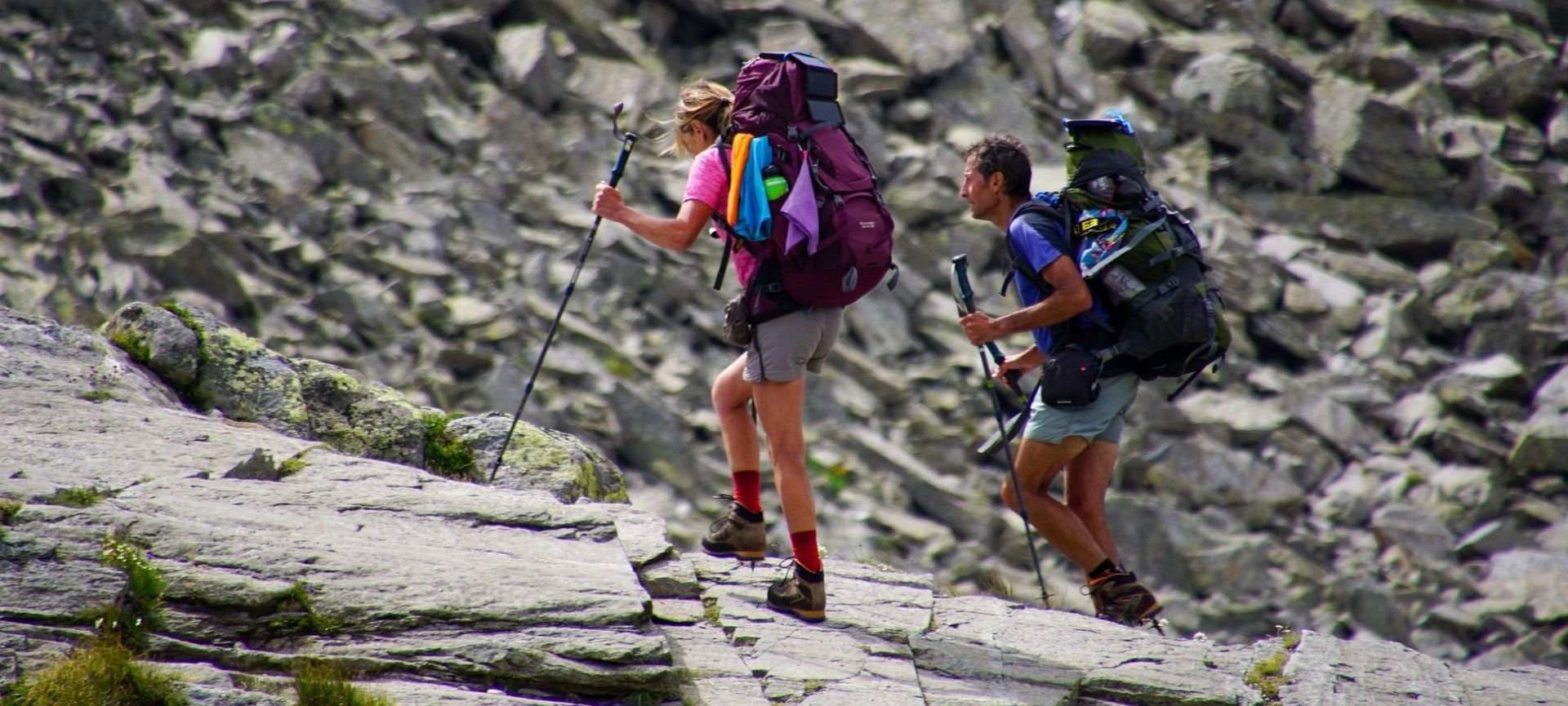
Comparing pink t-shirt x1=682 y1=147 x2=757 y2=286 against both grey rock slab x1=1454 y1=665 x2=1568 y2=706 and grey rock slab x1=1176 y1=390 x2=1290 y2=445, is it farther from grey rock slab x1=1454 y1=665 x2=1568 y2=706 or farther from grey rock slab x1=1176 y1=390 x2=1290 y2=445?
grey rock slab x1=1176 y1=390 x2=1290 y2=445

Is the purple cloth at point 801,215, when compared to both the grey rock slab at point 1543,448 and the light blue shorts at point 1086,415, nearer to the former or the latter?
the light blue shorts at point 1086,415

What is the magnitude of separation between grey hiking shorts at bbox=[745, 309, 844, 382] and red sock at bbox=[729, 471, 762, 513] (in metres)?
0.93

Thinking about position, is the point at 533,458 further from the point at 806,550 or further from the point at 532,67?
the point at 532,67

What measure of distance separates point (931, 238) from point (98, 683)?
30456 millimetres

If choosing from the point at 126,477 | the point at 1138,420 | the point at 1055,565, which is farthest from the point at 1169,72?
the point at 126,477

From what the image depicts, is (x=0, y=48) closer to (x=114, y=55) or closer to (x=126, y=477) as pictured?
(x=114, y=55)

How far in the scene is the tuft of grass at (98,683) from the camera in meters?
5.76

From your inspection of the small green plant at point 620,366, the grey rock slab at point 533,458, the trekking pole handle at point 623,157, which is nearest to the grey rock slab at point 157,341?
the grey rock slab at point 533,458

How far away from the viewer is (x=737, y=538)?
8.88 meters

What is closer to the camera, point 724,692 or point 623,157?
point 724,692

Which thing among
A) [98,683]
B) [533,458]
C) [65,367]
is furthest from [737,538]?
[65,367]

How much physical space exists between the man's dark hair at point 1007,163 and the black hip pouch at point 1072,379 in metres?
1.00

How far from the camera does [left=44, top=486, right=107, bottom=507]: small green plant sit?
6.74m

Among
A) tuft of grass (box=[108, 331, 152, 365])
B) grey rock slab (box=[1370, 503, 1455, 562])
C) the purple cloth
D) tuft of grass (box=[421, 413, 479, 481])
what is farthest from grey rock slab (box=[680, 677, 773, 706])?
grey rock slab (box=[1370, 503, 1455, 562])
